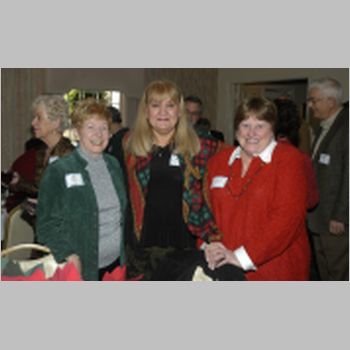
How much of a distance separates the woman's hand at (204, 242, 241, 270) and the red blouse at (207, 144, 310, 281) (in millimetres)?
80

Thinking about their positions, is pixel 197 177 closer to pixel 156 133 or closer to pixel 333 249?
pixel 156 133

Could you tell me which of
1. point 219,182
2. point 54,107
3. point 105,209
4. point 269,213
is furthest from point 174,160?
point 54,107

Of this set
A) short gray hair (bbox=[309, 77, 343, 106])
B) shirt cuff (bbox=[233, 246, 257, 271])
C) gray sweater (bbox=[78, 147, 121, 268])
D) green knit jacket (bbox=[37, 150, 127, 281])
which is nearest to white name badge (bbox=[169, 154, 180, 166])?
gray sweater (bbox=[78, 147, 121, 268])

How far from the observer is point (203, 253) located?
191cm

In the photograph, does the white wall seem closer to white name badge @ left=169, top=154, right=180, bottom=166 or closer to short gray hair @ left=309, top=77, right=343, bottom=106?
short gray hair @ left=309, top=77, right=343, bottom=106

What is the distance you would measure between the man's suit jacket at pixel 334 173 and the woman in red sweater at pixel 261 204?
105 centimetres

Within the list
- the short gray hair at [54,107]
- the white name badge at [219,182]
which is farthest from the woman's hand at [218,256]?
the short gray hair at [54,107]

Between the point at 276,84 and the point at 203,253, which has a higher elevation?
the point at 276,84

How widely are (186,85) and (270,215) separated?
7.08 metres

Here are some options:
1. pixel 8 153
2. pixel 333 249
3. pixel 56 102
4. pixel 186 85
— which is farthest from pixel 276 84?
pixel 56 102

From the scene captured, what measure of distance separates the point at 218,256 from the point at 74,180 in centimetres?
73

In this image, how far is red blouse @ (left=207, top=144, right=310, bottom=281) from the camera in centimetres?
193

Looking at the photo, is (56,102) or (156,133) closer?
(156,133)

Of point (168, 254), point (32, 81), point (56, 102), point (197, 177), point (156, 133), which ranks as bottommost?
point (168, 254)
